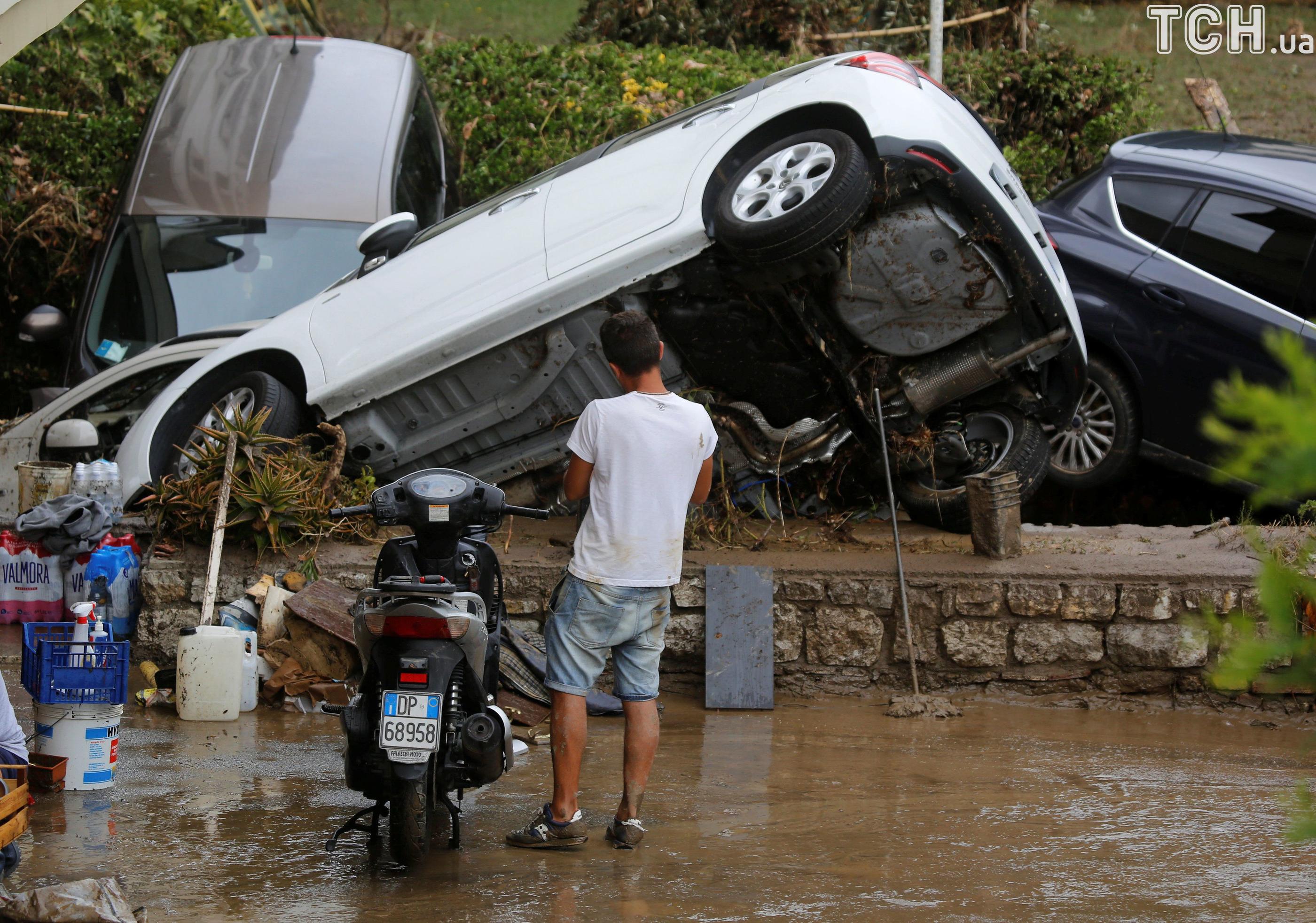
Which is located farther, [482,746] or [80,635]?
[80,635]

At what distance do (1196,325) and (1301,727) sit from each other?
2514 millimetres

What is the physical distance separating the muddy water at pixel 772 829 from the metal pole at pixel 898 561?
1.23 feet

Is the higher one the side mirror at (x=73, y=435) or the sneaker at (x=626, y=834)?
the side mirror at (x=73, y=435)

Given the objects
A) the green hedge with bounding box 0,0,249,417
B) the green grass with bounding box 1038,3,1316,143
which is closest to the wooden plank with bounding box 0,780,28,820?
the green hedge with bounding box 0,0,249,417

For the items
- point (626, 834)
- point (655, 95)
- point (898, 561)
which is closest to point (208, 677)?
point (626, 834)

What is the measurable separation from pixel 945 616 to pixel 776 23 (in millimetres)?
8588

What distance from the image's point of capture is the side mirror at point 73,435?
7.15m

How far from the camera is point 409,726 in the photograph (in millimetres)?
3785

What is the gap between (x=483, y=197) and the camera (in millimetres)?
11188

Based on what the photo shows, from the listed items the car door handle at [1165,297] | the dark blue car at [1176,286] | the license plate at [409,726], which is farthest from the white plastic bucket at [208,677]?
the car door handle at [1165,297]

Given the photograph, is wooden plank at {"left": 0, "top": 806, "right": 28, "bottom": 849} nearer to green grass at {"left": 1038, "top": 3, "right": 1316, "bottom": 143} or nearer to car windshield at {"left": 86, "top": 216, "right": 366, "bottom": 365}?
car windshield at {"left": 86, "top": 216, "right": 366, "bottom": 365}

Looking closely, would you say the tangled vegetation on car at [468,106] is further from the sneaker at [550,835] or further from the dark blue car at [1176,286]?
the sneaker at [550,835]

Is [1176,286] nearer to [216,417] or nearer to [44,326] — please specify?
[216,417]

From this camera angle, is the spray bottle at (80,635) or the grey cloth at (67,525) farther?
the grey cloth at (67,525)
